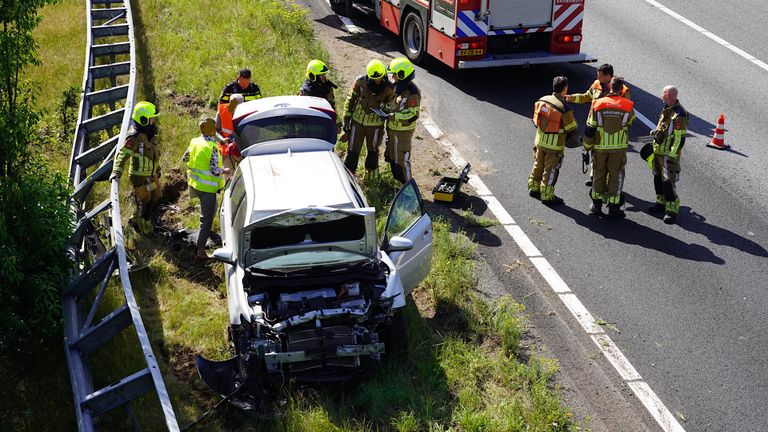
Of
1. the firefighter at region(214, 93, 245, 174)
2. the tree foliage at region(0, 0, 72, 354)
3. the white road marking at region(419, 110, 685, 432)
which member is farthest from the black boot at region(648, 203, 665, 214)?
the tree foliage at region(0, 0, 72, 354)

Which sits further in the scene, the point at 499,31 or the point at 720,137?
the point at 499,31

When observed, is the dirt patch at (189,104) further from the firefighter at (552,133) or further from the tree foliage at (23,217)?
the tree foliage at (23,217)

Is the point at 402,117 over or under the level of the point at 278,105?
under

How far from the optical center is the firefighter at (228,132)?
1135cm

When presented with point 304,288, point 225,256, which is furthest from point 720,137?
point 225,256

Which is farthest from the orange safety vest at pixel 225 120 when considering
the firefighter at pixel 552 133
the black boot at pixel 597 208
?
the black boot at pixel 597 208

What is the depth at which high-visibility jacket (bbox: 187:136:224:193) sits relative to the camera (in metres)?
9.98

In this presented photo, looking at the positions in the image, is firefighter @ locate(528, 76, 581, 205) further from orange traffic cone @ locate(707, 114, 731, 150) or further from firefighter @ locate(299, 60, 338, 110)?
orange traffic cone @ locate(707, 114, 731, 150)

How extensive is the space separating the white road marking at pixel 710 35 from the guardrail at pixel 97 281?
1128cm

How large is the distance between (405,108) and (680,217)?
12.3 feet

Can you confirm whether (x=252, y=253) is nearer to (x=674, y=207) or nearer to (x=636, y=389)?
(x=636, y=389)

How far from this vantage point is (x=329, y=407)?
26.0ft

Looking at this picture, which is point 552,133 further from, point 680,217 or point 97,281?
point 97,281

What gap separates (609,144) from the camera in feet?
36.6
